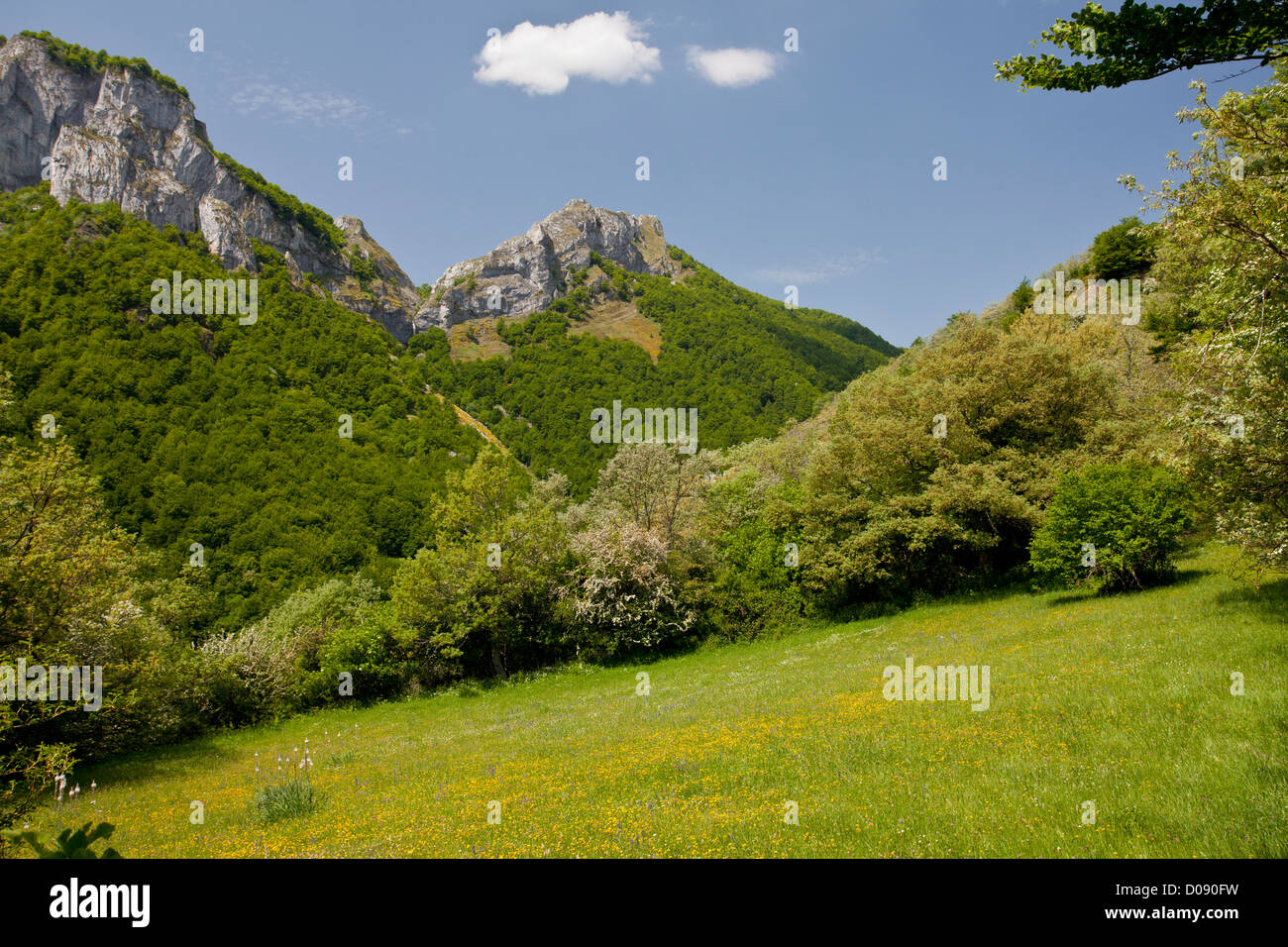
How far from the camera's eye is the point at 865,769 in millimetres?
10227

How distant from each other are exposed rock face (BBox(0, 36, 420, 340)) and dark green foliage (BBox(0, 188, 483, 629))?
696 cm

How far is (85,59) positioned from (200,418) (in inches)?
3646

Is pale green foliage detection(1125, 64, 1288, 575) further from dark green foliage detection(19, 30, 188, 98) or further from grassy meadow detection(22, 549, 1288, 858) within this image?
dark green foliage detection(19, 30, 188, 98)

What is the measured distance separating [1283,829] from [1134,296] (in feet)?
198

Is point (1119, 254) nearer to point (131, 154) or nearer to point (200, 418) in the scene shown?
point (200, 418)

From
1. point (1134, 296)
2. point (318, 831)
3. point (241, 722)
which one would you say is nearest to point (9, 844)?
point (318, 831)

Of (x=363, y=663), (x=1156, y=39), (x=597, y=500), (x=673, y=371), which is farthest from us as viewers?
(x=673, y=371)

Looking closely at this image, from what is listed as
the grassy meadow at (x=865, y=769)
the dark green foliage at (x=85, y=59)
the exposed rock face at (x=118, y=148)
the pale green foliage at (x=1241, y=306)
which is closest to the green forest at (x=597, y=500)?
the pale green foliage at (x=1241, y=306)

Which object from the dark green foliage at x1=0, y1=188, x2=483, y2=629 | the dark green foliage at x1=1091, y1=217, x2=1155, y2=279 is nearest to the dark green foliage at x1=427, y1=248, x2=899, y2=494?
the dark green foliage at x1=0, y1=188, x2=483, y2=629

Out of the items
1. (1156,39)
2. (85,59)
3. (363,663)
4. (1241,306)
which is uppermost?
(85,59)

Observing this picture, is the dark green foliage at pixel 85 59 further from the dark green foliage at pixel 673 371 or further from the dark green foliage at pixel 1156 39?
the dark green foliage at pixel 1156 39

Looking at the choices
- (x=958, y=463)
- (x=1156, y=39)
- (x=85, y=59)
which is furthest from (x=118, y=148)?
(x=1156, y=39)

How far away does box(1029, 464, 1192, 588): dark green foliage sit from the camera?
21.4 meters
